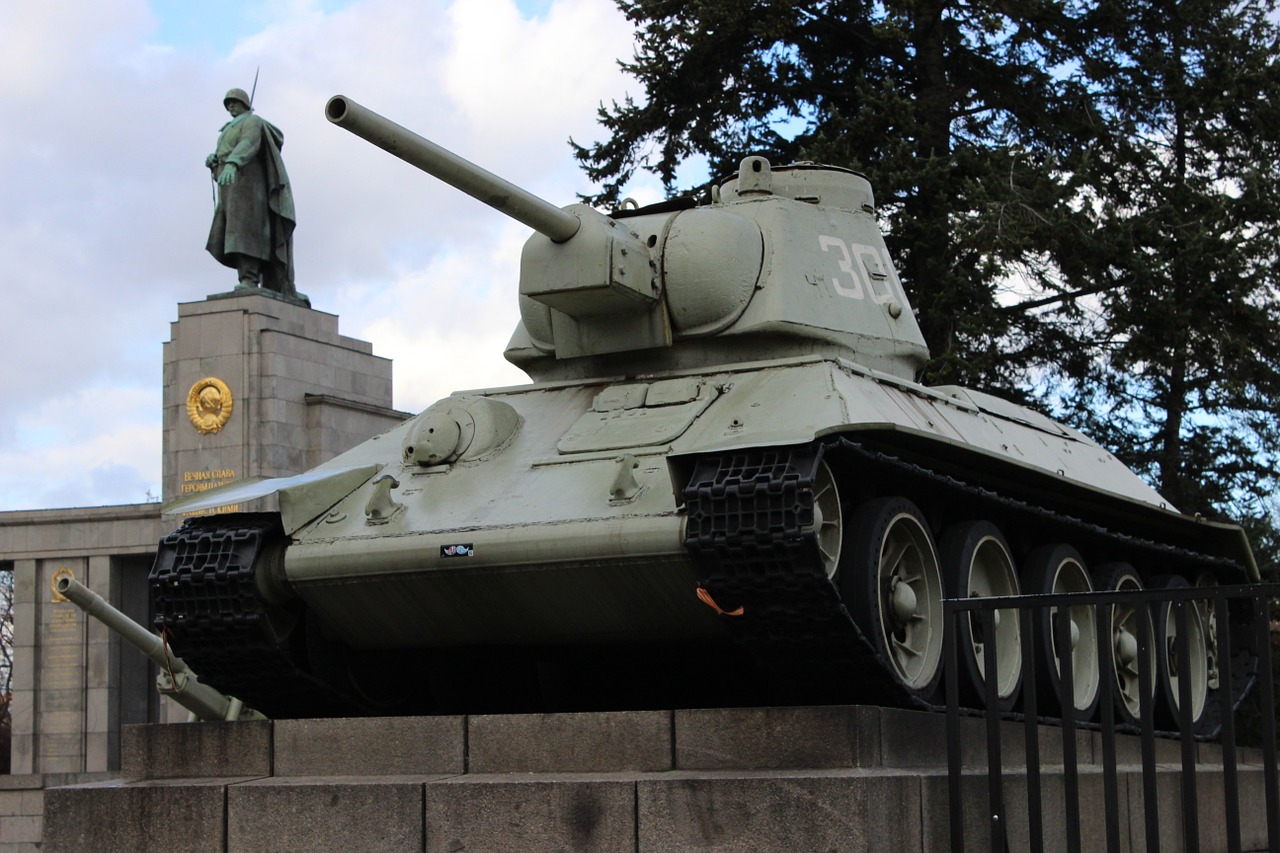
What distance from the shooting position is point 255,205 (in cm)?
2603

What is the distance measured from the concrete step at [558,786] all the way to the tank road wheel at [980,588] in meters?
0.50

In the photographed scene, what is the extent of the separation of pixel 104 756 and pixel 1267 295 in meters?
17.2

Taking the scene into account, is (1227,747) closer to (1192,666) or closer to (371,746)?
(371,746)

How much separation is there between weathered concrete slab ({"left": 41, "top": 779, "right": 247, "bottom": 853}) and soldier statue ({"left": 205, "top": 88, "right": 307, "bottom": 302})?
54.9 feet

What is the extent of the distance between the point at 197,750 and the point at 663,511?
299 cm

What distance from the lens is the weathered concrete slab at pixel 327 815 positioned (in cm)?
883

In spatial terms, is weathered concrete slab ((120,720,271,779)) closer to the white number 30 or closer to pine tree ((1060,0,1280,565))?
the white number 30

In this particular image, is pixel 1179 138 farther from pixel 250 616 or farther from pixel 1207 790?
pixel 250 616

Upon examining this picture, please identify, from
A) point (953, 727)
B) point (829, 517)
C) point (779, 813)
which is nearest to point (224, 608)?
point (829, 517)

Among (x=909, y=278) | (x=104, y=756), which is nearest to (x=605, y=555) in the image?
(x=909, y=278)

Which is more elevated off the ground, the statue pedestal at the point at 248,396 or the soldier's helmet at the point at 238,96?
the soldier's helmet at the point at 238,96

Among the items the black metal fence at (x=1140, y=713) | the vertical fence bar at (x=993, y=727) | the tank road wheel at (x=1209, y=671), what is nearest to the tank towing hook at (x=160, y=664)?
the tank road wheel at (x=1209, y=671)

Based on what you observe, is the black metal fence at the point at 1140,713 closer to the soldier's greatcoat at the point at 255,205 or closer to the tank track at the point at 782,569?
the tank track at the point at 782,569

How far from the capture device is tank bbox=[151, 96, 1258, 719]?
9047 mm
